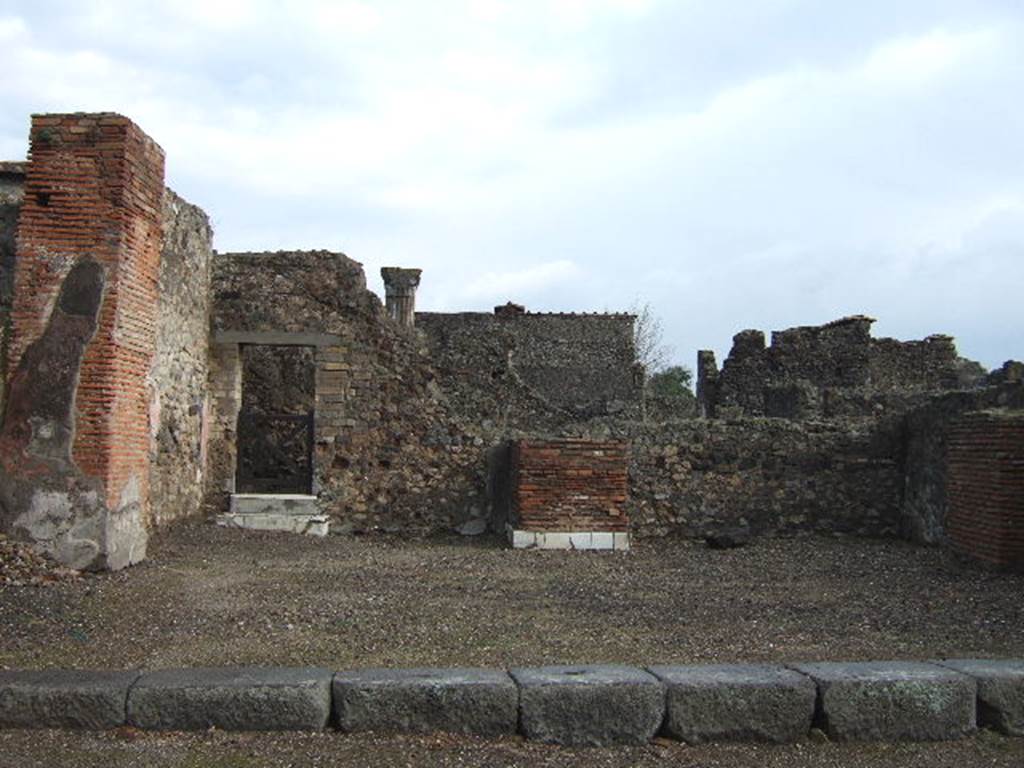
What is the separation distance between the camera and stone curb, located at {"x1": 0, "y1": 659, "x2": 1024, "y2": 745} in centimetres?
435

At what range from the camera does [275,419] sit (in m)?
13.3

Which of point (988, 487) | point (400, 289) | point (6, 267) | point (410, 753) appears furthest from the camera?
point (400, 289)

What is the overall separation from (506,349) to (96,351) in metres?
14.1

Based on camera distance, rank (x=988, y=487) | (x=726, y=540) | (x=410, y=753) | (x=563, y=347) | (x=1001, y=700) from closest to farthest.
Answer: (x=410, y=753) → (x=1001, y=700) → (x=988, y=487) → (x=726, y=540) → (x=563, y=347)

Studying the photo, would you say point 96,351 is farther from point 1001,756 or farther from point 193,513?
point 1001,756

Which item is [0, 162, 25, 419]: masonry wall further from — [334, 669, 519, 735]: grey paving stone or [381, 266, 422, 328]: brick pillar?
[381, 266, 422, 328]: brick pillar

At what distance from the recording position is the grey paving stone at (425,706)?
4.40m

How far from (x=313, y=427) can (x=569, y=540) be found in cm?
344

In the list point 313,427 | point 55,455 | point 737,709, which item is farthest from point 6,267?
point 737,709

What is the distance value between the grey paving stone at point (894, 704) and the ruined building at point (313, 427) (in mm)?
4680

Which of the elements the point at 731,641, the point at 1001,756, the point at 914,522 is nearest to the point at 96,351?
the point at 731,641

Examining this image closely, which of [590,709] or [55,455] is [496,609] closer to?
[590,709]

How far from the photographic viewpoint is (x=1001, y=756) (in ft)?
14.5

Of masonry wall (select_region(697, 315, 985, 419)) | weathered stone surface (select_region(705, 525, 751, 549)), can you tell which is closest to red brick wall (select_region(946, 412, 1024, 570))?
weathered stone surface (select_region(705, 525, 751, 549))
